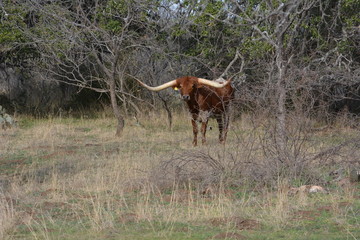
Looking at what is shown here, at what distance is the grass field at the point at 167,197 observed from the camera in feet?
20.7

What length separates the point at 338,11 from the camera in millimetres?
15539

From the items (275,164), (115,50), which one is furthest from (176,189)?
(115,50)

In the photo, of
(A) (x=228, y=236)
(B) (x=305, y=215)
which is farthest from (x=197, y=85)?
(A) (x=228, y=236)

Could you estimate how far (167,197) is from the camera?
26.4ft

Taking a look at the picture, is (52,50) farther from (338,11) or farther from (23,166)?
(338,11)

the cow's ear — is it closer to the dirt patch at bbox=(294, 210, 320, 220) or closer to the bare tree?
the bare tree

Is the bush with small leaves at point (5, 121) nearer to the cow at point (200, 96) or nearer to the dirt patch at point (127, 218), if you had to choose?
the cow at point (200, 96)

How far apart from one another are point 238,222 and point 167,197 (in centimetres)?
173

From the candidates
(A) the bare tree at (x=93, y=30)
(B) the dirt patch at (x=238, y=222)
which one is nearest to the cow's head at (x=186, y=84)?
(A) the bare tree at (x=93, y=30)

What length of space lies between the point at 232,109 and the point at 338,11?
22.4 ft

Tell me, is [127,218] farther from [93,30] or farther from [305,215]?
[93,30]

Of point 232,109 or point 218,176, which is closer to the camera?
point 218,176

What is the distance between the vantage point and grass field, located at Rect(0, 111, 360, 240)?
249 inches

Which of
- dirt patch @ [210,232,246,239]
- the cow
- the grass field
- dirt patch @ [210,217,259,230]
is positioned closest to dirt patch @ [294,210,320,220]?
the grass field
